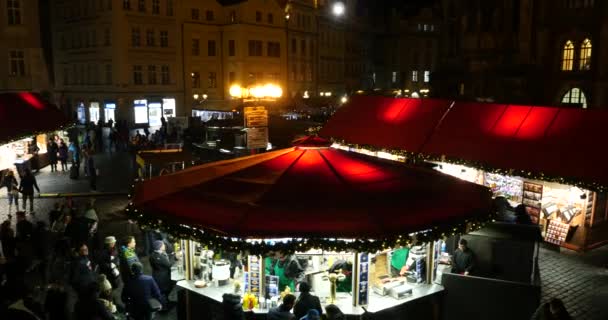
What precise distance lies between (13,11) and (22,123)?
45.1 ft

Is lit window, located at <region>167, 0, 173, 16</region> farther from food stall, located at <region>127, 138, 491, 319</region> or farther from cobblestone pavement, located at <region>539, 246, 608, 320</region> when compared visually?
food stall, located at <region>127, 138, 491, 319</region>

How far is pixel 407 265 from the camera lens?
1092 cm

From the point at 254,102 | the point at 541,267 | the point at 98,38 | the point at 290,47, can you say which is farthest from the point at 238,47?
the point at 541,267

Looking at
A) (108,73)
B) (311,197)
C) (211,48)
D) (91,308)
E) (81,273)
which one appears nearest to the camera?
(91,308)

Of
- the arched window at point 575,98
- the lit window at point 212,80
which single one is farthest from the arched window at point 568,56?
the lit window at point 212,80

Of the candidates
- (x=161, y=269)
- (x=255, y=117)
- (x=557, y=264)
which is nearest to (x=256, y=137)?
(x=255, y=117)

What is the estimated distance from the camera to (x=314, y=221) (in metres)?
8.13

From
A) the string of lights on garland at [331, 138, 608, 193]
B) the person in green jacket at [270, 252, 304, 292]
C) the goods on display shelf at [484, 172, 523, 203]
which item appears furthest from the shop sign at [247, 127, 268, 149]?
the person in green jacket at [270, 252, 304, 292]

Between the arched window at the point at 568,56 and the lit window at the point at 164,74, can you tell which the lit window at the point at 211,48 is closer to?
the lit window at the point at 164,74

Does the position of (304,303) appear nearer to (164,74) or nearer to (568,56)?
(568,56)

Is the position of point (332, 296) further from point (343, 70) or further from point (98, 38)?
point (343, 70)

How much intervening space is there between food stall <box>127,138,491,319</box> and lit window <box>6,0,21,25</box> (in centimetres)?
2662

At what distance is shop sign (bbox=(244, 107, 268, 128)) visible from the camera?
61.9 feet

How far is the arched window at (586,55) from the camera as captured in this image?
34.6 m
